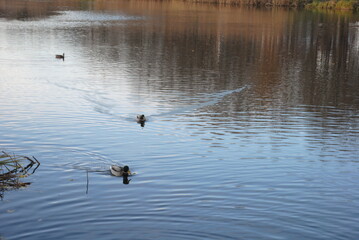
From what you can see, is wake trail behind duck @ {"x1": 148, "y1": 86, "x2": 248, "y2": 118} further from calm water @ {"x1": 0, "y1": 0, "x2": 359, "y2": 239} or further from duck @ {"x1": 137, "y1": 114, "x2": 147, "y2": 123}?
duck @ {"x1": 137, "y1": 114, "x2": 147, "y2": 123}

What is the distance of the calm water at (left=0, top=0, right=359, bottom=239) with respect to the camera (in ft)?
39.7

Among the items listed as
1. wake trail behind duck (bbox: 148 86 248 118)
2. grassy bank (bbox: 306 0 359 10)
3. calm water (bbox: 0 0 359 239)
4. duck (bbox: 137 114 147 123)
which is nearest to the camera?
calm water (bbox: 0 0 359 239)

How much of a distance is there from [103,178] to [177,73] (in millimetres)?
17076

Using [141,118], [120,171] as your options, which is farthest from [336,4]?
[120,171]

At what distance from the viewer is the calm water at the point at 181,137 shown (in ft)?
39.7

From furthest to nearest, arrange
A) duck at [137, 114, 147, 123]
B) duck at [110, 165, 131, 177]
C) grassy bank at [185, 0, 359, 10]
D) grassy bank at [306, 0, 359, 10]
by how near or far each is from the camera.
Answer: grassy bank at [306, 0, 359, 10] < grassy bank at [185, 0, 359, 10] < duck at [137, 114, 147, 123] < duck at [110, 165, 131, 177]

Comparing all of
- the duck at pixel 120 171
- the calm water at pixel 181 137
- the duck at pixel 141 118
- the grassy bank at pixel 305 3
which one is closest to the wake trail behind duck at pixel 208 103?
the calm water at pixel 181 137

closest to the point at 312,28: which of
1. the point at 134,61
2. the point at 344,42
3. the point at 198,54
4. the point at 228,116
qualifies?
the point at 344,42

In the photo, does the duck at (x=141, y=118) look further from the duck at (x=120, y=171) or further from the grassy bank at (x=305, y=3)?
the grassy bank at (x=305, y=3)

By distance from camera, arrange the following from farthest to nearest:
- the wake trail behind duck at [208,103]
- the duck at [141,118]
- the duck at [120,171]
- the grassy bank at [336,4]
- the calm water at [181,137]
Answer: the grassy bank at [336,4], the wake trail behind duck at [208,103], the duck at [141,118], the duck at [120,171], the calm water at [181,137]

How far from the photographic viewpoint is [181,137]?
1864cm

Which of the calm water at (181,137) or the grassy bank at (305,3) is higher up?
the grassy bank at (305,3)

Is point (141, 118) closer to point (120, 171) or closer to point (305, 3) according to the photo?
point (120, 171)

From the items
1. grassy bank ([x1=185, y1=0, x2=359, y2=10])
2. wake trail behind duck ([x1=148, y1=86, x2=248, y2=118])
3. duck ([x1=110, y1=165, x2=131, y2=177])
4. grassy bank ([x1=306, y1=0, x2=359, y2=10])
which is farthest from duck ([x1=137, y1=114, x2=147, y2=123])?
grassy bank ([x1=306, y1=0, x2=359, y2=10])
